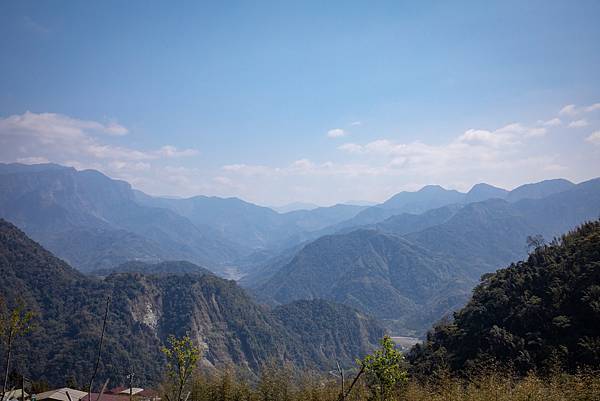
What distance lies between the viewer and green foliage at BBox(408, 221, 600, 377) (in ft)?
95.0

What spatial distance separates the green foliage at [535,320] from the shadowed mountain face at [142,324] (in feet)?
266

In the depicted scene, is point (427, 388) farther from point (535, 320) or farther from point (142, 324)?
point (142, 324)

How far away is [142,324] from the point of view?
122625 millimetres

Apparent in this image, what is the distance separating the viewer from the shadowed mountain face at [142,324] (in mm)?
100062

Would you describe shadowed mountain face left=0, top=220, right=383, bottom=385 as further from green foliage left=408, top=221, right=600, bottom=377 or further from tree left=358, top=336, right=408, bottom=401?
tree left=358, top=336, right=408, bottom=401

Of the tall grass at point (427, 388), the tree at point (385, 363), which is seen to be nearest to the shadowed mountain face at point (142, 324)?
the tall grass at point (427, 388)

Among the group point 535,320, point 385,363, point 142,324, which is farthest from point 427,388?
point 142,324

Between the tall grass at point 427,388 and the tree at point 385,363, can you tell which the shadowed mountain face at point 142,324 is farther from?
the tree at point 385,363

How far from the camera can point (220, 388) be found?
2472 cm

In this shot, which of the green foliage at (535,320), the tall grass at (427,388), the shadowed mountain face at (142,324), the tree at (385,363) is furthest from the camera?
the shadowed mountain face at (142,324)

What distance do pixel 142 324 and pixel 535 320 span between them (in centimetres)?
11385

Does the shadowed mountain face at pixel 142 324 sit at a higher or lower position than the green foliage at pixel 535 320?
lower

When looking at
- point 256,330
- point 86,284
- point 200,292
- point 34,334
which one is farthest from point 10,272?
point 256,330

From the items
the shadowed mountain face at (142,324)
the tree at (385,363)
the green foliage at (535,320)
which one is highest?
the tree at (385,363)
